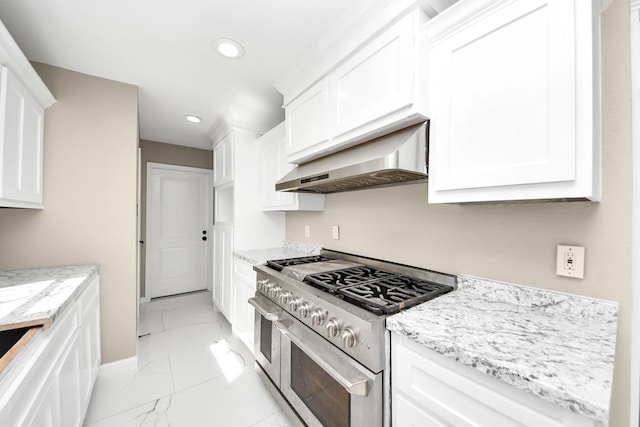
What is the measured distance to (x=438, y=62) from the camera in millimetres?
1118

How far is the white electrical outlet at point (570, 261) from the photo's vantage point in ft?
3.17

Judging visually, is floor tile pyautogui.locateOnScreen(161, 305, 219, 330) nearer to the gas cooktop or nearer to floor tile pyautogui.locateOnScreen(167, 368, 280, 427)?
floor tile pyautogui.locateOnScreen(167, 368, 280, 427)

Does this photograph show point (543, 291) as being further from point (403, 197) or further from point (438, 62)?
point (438, 62)

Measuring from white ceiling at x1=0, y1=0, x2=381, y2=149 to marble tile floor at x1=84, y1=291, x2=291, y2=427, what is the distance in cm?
240

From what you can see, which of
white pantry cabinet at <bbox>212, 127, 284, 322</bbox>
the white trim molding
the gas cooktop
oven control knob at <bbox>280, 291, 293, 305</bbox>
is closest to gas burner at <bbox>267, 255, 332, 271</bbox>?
the gas cooktop

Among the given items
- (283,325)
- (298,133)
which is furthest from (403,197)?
(283,325)

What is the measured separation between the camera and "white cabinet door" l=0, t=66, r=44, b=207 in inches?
52.0

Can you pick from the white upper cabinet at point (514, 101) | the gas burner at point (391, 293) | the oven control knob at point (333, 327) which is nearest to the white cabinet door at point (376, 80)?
the white upper cabinet at point (514, 101)

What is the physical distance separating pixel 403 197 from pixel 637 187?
95 cm

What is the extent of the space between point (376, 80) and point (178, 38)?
1298 millimetres

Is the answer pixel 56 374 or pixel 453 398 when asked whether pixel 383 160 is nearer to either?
pixel 453 398

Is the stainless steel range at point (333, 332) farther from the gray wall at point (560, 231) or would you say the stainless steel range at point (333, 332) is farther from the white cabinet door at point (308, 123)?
the white cabinet door at point (308, 123)

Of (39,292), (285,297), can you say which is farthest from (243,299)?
(39,292)

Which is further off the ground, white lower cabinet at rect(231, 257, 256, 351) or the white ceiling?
the white ceiling
